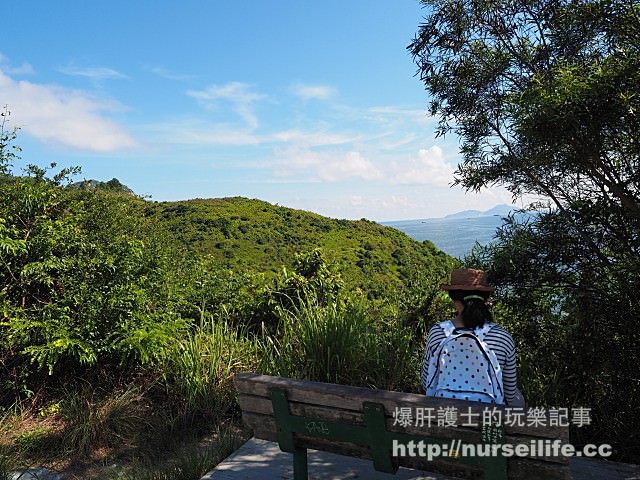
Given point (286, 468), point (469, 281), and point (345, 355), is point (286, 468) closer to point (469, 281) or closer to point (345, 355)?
point (345, 355)

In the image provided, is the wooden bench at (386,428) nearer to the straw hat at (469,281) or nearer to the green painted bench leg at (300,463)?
the green painted bench leg at (300,463)

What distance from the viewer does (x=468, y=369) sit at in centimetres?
241

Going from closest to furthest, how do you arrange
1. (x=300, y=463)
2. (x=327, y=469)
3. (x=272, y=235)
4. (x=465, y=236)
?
(x=300, y=463) → (x=327, y=469) → (x=272, y=235) → (x=465, y=236)

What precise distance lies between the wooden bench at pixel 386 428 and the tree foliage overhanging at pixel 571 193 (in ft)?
5.95

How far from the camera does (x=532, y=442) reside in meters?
1.93

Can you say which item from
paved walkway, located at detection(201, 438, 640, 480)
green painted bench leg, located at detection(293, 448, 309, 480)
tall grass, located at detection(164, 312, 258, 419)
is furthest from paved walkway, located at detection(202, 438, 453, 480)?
tall grass, located at detection(164, 312, 258, 419)

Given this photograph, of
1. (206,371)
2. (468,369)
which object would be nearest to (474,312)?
(468,369)

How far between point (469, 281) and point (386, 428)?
36.6 inches

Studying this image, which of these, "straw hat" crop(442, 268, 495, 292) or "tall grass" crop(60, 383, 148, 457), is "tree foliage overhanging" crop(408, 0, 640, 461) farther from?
"tall grass" crop(60, 383, 148, 457)

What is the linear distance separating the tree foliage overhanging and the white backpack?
140cm

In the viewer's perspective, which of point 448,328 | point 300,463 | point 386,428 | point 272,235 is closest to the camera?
point 386,428

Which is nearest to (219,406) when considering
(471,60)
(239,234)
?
(471,60)

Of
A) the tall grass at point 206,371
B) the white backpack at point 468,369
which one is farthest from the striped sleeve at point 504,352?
the tall grass at point 206,371

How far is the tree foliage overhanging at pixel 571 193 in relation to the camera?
10.1 feet
